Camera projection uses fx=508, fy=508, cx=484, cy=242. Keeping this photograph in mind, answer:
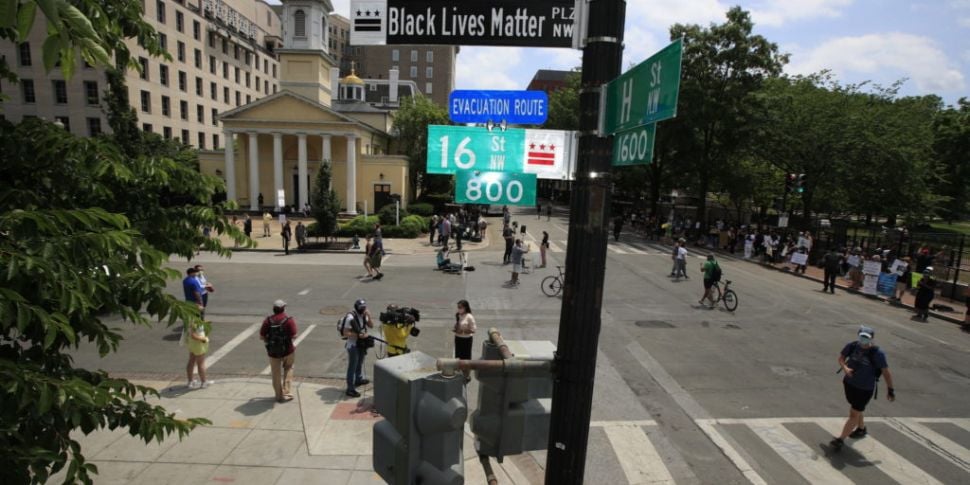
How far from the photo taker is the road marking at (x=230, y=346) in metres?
10.3

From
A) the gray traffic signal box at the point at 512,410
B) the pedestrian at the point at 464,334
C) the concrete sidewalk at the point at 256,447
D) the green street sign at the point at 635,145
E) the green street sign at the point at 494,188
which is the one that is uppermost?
the green street sign at the point at 635,145

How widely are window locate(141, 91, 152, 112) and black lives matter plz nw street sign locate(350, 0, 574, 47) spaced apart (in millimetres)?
54816

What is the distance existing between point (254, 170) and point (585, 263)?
44930 millimetres

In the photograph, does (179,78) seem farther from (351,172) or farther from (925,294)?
(925,294)

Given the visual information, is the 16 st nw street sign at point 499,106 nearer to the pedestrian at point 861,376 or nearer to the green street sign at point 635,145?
the green street sign at point 635,145

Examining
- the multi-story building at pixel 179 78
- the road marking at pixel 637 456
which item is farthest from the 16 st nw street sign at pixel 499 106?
the multi-story building at pixel 179 78

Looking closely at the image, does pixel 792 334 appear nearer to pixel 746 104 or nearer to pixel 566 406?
pixel 566 406

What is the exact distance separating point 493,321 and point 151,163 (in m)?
10.3

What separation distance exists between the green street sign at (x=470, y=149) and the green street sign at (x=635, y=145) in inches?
51.2

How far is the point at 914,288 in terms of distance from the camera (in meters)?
20.3

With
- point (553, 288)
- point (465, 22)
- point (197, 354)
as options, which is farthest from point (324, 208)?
point (465, 22)

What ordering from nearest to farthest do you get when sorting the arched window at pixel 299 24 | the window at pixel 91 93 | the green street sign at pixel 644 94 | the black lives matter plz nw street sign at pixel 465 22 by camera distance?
Answer: 1. the green street sign at pixel 644 94
2. the black lives matter plz nw street sign at pixel 465 22
3. the arched window at pixel 299 24
4. the window at pixel 91 93

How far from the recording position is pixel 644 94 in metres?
2.41

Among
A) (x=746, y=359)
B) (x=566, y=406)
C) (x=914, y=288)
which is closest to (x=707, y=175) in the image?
(x=914, y=288)
